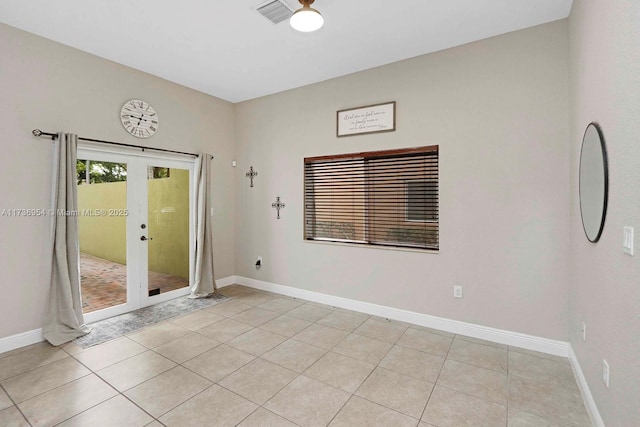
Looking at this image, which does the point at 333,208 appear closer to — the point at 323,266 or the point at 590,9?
the point at 323,266

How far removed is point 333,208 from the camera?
13.6 ft

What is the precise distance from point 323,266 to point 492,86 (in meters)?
2.87

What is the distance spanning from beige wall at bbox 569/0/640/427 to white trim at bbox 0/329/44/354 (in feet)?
15.0

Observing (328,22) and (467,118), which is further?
(467,118)

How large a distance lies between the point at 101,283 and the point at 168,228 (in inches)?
41.5

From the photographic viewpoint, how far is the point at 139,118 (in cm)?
386

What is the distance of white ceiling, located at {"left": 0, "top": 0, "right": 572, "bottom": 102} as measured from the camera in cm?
259

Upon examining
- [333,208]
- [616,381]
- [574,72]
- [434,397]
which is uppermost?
[574,72]

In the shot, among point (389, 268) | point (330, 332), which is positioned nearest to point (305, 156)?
point (389, 268)

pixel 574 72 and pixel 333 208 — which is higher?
pixel 574 72

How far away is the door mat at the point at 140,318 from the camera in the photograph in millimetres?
3133

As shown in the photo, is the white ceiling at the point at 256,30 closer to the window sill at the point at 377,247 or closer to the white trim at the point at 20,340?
the window sill at the point at 377,247

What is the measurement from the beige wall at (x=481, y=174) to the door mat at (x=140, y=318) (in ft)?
5.51

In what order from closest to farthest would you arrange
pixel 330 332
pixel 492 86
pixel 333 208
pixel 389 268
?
pixel 492 86 → pixel 330 332 → pixel 389 268 → pixel 333 208
